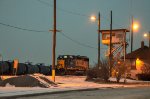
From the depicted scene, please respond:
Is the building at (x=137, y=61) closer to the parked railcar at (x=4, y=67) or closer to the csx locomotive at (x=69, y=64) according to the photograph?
the csx locomotive at (x=69, y=64)

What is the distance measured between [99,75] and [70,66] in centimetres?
2062

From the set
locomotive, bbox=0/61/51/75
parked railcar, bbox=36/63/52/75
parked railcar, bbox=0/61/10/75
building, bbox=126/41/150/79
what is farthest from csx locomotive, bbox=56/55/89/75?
parked railcar, bbox=0/61/10/75

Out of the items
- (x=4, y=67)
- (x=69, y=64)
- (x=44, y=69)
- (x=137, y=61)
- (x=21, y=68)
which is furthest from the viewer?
(x=137, y=61)

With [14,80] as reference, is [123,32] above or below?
above

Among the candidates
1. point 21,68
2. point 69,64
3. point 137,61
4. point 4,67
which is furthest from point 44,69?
point 137,61

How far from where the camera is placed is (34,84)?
34312 mm

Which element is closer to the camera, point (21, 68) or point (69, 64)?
point (21, 68)

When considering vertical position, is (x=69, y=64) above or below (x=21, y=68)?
above

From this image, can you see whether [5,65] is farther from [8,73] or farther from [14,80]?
[14,80]

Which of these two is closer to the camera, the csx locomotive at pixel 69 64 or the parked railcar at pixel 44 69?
the parked railcar at pixel 44 69

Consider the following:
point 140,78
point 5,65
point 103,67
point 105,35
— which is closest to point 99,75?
point 103,67

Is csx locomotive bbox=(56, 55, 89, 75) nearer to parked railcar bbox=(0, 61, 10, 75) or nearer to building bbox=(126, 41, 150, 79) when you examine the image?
building bbox=(126, 41, 150, 79)

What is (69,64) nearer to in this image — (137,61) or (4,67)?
(137,61)

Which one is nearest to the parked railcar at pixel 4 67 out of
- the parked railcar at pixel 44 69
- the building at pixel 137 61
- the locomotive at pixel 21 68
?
the locomotive at pixel 21 68
